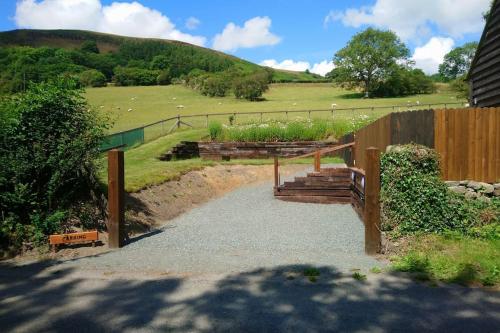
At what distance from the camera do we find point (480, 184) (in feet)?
28.7

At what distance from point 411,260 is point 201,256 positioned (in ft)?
10.5

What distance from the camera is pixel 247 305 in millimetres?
5305

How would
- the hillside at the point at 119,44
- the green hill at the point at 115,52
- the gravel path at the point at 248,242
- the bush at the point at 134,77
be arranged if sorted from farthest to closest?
1. the hillside at the point at 119,44
2. the green hill at the point at 115,52
3. the bush at the point at 134,77
4. the gravel path at the point at 248,242

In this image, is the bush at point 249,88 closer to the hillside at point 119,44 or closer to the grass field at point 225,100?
the grass field at point 225,100

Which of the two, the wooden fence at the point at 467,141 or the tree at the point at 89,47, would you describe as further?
the tree at the point at 89,47

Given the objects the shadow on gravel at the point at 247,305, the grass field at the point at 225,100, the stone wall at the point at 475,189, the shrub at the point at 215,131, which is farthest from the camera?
the grass field at the point at 225,100

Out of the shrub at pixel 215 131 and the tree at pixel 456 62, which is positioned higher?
the tree at pixel 456 62

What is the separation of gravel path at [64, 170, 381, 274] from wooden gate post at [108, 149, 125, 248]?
30 cm

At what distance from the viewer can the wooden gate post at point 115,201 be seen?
8438 mm

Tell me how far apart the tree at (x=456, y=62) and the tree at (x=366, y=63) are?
3268cm

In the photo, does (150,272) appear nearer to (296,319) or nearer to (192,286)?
(192,286)

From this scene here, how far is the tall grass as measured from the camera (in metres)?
26.9

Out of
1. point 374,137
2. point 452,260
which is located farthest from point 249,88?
point 452,260

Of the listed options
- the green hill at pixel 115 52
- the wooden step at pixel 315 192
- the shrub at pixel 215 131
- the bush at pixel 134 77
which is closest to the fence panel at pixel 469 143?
the wooden step at pixel 315 192
